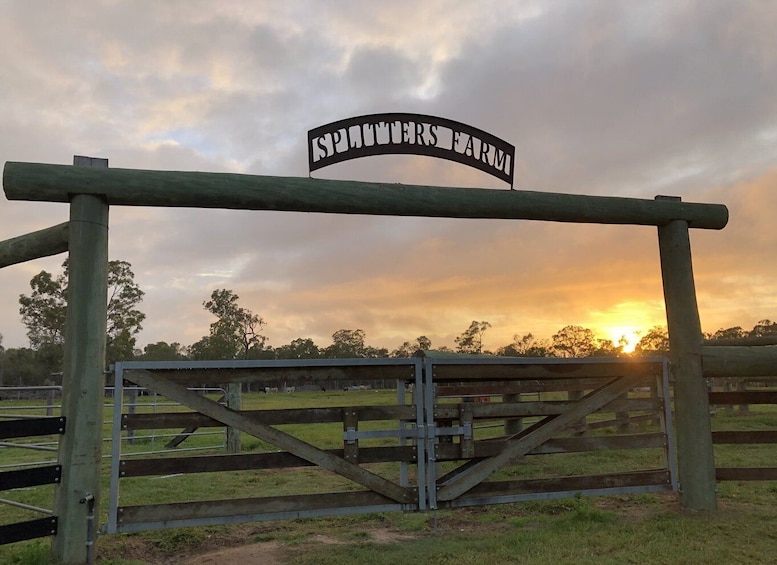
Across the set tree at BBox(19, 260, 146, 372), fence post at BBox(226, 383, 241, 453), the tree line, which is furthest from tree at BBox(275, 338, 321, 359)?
fence post at BBox(226, 383, 241, 453)

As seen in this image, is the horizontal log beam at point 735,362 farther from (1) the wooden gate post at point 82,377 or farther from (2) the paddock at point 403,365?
(1) the wooden gate post at point 82,377

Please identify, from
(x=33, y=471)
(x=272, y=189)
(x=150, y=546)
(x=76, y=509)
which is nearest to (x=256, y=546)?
(x=150, y=546)

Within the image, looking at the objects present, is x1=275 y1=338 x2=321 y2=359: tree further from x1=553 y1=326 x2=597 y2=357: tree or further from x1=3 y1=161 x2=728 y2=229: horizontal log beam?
x1=3 y1=161 x2=728 y2=229: horizontal log beam

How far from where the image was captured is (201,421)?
4.96 meters

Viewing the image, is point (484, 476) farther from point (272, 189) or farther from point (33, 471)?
point (33, 471)

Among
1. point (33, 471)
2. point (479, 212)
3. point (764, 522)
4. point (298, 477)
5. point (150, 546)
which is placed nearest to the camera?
point (33, 471)

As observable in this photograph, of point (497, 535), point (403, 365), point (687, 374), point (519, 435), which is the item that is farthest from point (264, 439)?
point (687, 374)

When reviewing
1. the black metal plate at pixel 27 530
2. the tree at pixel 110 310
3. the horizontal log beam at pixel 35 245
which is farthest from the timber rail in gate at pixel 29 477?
the tree at pixel 110 310

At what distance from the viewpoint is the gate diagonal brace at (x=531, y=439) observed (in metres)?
5.41

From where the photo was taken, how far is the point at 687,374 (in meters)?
6.13

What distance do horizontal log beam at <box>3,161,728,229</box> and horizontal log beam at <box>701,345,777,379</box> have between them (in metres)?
1.49

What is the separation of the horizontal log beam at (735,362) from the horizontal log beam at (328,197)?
149 cm

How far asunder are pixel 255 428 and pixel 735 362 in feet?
17.2

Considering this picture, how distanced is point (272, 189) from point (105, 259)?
5.43 ft
